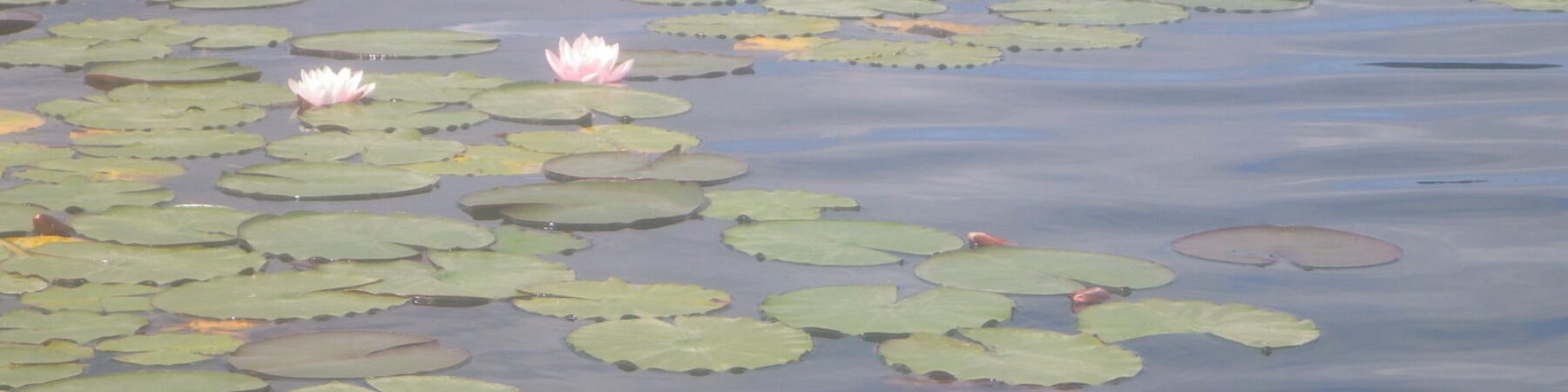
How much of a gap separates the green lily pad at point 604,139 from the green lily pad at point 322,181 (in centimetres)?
40

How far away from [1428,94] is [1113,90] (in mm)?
936

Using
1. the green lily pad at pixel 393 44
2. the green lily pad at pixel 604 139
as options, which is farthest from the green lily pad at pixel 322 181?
the green lily pad at pixel 393 44

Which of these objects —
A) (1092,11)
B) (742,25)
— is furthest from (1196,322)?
(1092,11)

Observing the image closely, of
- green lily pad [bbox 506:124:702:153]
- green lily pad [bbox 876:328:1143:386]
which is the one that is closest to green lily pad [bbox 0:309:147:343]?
green lily pad [bbox 876:328:1143:386]

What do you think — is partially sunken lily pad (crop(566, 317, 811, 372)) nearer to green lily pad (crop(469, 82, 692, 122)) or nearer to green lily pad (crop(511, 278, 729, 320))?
green lily pad (crop(511, 278, 729, 320))

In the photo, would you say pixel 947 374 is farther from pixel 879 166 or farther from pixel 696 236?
pixel 879 166

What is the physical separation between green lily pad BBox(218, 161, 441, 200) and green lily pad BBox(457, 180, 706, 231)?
187 mm

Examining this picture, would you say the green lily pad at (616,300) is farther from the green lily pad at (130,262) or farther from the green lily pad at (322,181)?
the green lily pad at (322,181)

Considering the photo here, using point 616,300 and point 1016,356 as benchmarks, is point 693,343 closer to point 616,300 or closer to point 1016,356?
point 616,300

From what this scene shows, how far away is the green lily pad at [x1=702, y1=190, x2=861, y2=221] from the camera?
3621 millimetres

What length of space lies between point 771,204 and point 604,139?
746 millimetres

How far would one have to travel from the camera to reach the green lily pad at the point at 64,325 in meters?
2.73

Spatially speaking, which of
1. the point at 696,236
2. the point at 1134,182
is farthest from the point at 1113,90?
the point at 696,236

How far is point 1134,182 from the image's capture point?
4.02 meters
